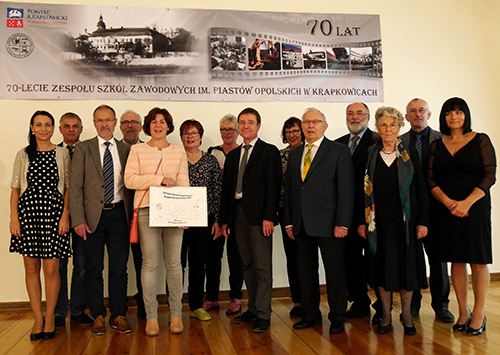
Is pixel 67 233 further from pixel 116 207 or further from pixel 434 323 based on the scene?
pixel 434 323

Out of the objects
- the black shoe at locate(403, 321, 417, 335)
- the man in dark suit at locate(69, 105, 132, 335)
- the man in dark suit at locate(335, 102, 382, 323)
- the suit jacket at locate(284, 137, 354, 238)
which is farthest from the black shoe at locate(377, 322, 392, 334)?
the man in dark suit at locate(69, 105, 132, 335)

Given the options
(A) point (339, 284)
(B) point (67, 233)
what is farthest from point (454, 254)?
(B) point (67, 233)

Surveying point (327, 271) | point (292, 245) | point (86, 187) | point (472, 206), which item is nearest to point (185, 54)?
point (86, 187)

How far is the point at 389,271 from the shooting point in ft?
9.98

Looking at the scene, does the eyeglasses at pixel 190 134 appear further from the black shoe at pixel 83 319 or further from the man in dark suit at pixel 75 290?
the black shoe at pixel 83 319

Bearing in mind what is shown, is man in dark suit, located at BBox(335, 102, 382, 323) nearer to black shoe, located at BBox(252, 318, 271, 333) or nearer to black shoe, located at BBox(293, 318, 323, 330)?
black shoe, located at BBox(293, 318, 323, 330)

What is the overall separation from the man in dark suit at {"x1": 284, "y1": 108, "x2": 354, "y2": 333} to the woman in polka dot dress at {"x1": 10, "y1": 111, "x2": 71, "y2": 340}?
1.68 m

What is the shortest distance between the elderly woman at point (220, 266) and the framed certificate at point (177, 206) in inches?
31.3

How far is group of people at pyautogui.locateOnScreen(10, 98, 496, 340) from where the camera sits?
10.1 feet

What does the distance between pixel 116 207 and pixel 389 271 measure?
79.0 inches

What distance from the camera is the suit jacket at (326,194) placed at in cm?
315

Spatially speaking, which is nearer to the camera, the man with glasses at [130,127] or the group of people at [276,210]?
the group of people at [276,210]

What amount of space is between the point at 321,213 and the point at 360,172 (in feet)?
1.67

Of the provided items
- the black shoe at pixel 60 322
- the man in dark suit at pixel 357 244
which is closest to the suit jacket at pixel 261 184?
the man in dark suit at pixel 357 244
